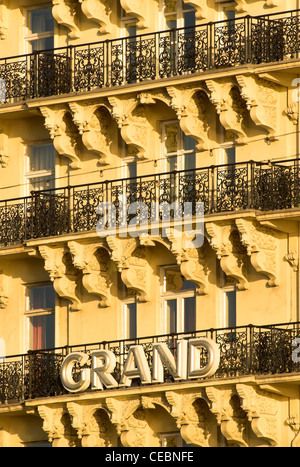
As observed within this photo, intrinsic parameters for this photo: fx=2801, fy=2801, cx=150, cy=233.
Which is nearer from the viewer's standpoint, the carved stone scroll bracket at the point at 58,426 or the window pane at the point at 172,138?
the carved stone scroll bracket at the point at 58,426

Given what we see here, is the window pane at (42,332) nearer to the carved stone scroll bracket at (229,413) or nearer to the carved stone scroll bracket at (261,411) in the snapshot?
the carved stone scroll bracket at (229,413)

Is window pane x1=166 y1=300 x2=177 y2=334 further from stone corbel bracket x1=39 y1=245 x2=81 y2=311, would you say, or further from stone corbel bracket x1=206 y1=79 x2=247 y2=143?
stone corbel bracket x1=206 y1=79 x2=247 y2=143

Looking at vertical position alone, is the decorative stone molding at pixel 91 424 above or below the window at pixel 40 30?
below

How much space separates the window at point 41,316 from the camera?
6475 centimetres

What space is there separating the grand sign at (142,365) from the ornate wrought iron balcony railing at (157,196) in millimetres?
2955

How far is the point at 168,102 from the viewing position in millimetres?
A: 62406

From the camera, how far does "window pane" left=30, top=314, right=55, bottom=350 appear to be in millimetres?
64750

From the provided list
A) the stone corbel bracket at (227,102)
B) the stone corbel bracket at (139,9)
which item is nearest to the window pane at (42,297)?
the stone corbel bracket at (227,102)

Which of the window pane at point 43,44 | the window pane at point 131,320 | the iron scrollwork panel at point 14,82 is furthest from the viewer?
the window pane at point 43,44

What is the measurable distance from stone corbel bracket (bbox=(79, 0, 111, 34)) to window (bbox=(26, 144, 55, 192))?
10.2 ft

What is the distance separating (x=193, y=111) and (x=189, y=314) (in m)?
4.53

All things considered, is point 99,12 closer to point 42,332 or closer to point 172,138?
point 172,138
